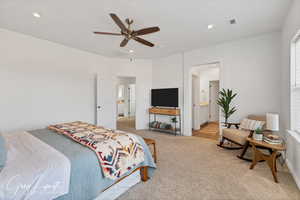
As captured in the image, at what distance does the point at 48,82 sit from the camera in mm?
3422

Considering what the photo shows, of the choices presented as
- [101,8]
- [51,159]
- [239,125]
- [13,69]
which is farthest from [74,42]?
[239,125]

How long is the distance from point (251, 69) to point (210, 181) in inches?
114

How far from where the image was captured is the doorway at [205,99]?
5.08m

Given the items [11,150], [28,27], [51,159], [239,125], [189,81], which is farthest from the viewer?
[189,81]

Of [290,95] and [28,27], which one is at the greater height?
[28,27]

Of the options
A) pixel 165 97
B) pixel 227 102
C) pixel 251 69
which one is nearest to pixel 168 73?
pixel 165 97

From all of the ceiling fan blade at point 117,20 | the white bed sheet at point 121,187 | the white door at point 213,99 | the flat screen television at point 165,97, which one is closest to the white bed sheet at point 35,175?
the white bed sheet at point 121,187

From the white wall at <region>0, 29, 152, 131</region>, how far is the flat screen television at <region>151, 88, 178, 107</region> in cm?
136

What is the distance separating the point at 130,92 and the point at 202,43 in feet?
18.9

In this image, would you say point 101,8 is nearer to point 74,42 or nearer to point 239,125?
point 74,42

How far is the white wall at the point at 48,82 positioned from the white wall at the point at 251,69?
125 inches

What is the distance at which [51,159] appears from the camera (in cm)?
122

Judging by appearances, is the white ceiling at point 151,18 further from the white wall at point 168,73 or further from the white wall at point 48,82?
the white wall at point 168,73

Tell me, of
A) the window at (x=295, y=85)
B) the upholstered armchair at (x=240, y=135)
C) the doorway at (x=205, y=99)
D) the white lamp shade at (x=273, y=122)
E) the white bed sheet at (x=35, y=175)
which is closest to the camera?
the white bed sheet at (x=35, y=175)
